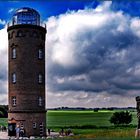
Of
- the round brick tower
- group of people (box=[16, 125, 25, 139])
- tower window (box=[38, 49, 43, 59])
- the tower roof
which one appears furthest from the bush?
the tower roof

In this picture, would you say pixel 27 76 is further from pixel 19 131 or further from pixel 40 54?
pixel 19 131

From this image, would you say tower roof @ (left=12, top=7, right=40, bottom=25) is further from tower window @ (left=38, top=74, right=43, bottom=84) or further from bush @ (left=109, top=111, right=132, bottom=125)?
bush @ (left=109, top=111, right=132, bottom=125)

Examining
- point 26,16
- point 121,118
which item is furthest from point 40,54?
point 121,118

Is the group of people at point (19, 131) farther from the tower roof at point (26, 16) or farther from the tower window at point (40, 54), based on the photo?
the tower roof at point (26, 16)

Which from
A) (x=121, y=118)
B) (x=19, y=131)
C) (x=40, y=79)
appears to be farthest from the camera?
(x=121, y=118)

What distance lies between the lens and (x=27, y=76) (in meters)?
44.7

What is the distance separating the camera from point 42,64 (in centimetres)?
4619

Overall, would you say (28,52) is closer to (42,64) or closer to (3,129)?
(42,64)

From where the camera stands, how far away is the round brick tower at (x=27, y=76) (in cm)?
4488

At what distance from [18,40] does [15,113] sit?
8085 mm

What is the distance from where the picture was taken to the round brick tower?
44.9m

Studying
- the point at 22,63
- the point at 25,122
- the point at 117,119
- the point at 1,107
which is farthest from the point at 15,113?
the point at 1,107

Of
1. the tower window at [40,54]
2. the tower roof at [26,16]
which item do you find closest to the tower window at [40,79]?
the tower window at [40,54]

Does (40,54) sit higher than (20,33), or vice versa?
(20,33)
